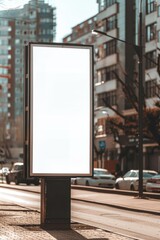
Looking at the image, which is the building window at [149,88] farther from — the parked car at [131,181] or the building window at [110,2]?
the parked car at [131,181]

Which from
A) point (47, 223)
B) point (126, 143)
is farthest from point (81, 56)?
point (126, 143)

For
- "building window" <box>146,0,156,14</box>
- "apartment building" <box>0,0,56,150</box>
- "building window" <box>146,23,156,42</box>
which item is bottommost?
"building window" <box>146,23,156,42</box>

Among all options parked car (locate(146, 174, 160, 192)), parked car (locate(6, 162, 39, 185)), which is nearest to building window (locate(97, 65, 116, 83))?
parked car (locate(6, 162, 39, 185))

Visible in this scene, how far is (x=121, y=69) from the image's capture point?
63750mm

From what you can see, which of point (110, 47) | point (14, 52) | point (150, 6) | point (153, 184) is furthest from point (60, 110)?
point (14, 52)

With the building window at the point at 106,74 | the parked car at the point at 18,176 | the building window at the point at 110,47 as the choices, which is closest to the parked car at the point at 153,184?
the parked car at the point at 18,176

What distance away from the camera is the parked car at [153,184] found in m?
37.6

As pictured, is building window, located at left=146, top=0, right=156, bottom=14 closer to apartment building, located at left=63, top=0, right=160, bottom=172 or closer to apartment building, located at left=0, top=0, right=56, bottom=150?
apartment building, located at left=63, top=0, right=160, bottom=172

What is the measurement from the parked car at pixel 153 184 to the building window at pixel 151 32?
29.6 meters

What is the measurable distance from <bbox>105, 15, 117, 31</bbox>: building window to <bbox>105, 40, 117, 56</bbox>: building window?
165 cm

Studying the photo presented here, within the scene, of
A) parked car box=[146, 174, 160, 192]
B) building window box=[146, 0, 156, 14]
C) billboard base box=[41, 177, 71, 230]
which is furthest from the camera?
building window box=[146, 0, 156, 14]

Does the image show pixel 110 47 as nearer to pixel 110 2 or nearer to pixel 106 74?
pixel 106 74

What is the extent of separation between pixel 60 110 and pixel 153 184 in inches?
959

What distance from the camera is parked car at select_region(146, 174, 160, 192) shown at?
37562 mm
